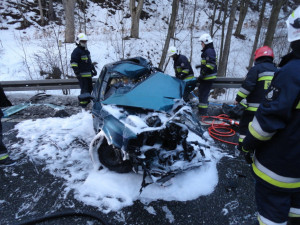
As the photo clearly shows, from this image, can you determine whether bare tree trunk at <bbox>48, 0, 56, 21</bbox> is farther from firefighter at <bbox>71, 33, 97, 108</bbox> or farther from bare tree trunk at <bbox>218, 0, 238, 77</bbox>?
bare tree trunk at <bbox>218, 0, 238, 77</bbox>

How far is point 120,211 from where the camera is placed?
2650 mm

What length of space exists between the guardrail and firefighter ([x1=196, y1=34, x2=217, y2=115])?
20.9 inches

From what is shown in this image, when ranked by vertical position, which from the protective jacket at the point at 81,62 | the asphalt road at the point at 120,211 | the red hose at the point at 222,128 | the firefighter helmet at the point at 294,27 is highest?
the firefighter helmet at the point at 294,27

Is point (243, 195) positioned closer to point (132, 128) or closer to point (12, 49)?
point (132, 128)

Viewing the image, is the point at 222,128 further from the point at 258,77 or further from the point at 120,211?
the point at 120,211

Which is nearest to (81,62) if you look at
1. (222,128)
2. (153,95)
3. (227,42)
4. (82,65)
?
(82,65)

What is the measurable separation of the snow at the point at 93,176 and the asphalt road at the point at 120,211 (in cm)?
9

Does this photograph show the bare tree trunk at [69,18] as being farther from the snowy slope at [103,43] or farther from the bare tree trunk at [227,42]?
the bare tree trunk at [227,42]

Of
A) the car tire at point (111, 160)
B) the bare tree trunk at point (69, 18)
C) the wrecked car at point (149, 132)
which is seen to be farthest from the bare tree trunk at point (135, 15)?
the car tire at point (111, 160)

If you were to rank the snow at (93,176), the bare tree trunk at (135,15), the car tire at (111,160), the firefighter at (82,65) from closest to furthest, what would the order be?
the snow at (93,176), the car tire at (111,160), the firefighter at (82,65), the bare tree trunk at (135,15)

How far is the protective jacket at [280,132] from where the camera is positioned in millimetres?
1462

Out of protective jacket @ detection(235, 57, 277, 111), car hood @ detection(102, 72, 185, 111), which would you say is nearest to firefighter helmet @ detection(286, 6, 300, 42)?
car hood @ detection(102, 72, 185, 111)

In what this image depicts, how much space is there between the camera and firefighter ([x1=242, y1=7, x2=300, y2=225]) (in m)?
1.48

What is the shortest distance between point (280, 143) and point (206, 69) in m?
4.08
